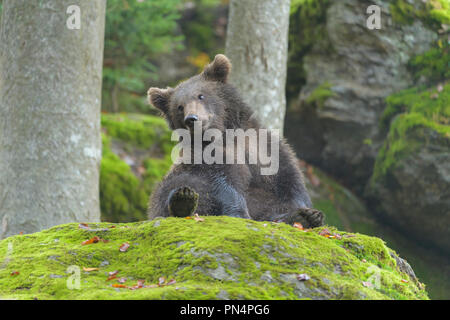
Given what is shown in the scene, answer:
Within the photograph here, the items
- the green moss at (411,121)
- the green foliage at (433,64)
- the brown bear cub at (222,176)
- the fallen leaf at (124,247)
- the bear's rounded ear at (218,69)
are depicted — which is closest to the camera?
the fallen leaf at (124,247)

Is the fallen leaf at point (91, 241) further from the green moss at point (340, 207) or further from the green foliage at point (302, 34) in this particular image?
the green foliage at point (302, 34)

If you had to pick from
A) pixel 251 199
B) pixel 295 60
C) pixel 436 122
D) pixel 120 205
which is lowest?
pixel 120 205

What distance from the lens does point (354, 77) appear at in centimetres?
982

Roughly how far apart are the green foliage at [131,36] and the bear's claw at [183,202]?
696cm

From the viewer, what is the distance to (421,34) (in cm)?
930

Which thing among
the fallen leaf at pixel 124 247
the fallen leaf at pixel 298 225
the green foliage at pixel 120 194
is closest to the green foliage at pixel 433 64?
the fallen leaf at pixel 298 225

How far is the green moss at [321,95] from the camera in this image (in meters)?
9.82

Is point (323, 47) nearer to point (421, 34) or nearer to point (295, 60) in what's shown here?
point (295, 60)

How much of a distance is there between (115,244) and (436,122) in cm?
589

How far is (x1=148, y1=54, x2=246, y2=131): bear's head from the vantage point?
5598 millimetres

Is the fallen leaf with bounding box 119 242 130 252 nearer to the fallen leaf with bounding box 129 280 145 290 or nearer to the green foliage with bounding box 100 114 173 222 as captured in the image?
the fallen leaf with bounding box 129 280 145 290

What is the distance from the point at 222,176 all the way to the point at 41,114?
274 cm

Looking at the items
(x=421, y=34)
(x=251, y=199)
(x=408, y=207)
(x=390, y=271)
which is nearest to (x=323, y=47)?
(x=421, y=34)
